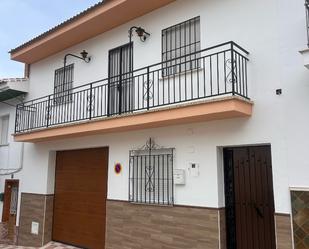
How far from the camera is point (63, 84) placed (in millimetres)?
11664

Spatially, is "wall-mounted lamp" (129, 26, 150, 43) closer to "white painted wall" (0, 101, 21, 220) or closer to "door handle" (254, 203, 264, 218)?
"door handle" (254, 203, 264, 218)

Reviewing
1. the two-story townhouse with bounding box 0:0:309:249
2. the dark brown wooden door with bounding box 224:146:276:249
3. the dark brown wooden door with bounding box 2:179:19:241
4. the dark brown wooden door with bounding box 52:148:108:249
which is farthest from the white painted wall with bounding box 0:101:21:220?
the dark brown wooden door with bounding box 224:146:276:249

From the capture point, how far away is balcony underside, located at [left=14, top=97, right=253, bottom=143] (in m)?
6.27

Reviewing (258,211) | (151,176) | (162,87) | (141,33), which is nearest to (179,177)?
(151,176)

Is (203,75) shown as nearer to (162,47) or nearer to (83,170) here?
(162,47)

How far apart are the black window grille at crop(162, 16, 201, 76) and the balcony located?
0.03 metres

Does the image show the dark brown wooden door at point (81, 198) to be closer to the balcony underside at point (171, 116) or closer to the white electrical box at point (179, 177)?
the balcony underside at point (171, 116)

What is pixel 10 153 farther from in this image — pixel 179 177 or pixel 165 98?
pixel 179 177

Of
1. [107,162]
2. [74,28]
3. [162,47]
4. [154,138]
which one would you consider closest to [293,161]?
[154,138]

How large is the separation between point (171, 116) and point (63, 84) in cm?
602

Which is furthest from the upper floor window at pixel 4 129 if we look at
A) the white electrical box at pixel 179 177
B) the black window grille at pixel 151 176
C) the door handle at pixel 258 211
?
the door handle at pixel 258 211

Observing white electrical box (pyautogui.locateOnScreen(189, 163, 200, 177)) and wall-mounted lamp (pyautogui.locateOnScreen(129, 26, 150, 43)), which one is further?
wall-mounted lamp (pyautogui.locateOnScreen(129, 26, 150, 43))

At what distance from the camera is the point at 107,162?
9766 millimetres

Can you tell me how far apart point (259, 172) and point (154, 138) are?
277 centimetres
